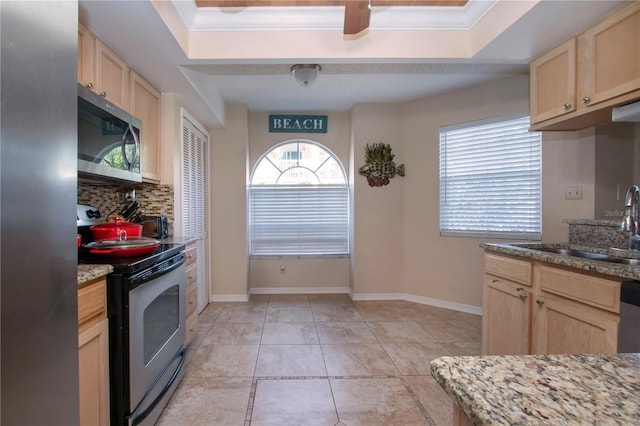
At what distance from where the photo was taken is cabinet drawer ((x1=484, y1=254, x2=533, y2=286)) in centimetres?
171

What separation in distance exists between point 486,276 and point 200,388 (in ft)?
6.91

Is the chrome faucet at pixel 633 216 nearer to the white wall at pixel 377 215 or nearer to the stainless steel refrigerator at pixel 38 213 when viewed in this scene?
the white wall at pixel 377 215

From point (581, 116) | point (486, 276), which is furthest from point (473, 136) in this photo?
point (486, 276)

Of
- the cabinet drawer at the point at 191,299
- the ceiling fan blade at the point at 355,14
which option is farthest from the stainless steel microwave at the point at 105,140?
the ceiling fan blade at the point at 355,14

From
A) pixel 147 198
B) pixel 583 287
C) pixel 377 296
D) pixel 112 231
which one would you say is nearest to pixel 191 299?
pixel 112 231

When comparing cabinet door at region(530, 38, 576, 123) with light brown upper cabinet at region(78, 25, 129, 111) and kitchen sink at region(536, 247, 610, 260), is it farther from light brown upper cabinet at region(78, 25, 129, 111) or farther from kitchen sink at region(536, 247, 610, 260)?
light brown upper cabinet at region(78, 25, 129, 111)

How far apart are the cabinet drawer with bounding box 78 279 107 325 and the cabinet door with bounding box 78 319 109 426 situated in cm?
6

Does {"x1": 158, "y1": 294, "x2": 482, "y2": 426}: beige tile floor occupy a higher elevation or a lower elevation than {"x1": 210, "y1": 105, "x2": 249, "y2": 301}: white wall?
lower

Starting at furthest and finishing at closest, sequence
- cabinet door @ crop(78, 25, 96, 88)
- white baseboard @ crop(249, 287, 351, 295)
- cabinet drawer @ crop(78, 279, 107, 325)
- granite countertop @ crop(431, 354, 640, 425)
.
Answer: white baseboard @ crop(249, 287, 351, 295)
cabinet door @ crop(78, 25, 96, 88)
cabinet drawer @ crop(78, 279, 107, 325)
granite countertop @ crop(431, 354, 640, 425)

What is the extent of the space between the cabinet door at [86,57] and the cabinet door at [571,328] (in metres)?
2.84

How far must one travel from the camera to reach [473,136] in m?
3.27

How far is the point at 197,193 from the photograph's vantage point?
3.19m

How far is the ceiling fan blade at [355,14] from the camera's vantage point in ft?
5.09

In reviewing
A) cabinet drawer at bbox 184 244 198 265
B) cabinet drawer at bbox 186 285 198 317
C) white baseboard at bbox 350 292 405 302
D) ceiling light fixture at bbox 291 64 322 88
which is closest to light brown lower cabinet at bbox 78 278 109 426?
cabinet drawer at bbox 186 285 198 317
